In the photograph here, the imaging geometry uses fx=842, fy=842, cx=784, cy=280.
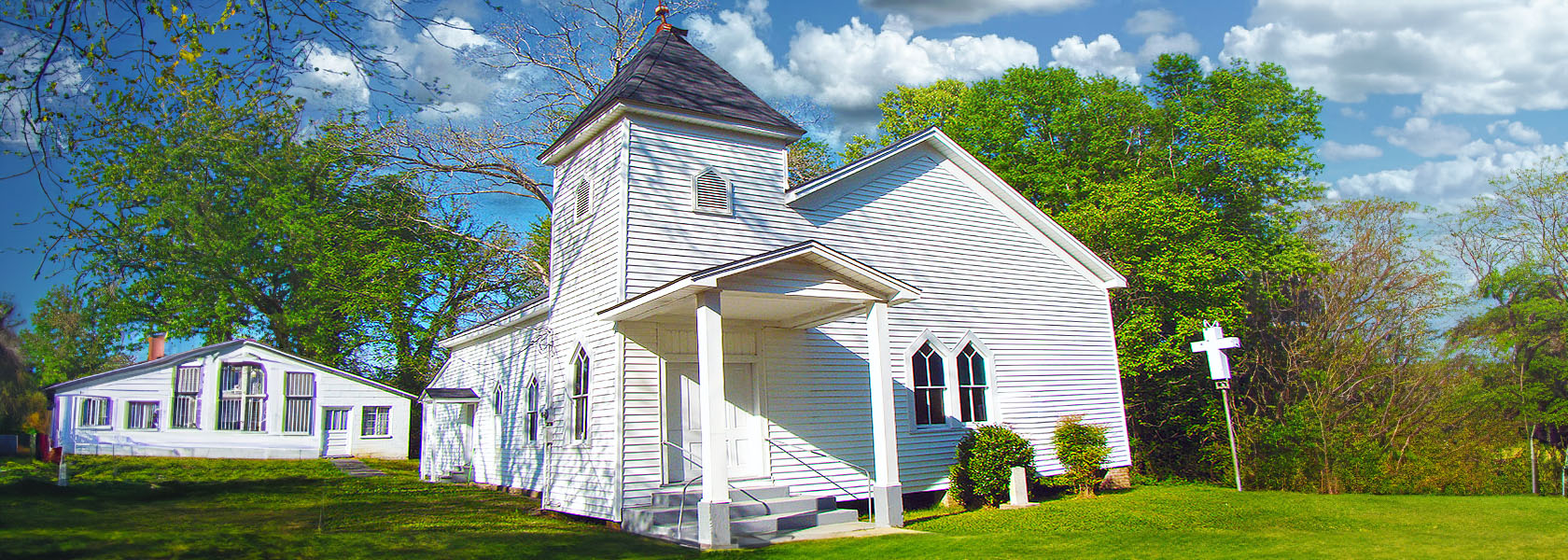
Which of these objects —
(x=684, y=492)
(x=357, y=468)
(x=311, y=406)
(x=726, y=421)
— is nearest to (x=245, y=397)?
(x=311, y=406)

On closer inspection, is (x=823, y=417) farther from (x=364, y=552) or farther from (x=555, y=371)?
(x=364, y=552)

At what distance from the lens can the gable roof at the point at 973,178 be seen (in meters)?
13.4

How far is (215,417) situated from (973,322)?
37.9ft

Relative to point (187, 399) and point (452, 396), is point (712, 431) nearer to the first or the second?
point (187, 399)

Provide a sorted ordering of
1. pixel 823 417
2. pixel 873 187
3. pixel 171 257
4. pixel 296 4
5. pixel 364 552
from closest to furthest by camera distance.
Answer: pixel 296 4
pixel 364 552
pixel 823 417
pixel 873 187
pixel 171 257

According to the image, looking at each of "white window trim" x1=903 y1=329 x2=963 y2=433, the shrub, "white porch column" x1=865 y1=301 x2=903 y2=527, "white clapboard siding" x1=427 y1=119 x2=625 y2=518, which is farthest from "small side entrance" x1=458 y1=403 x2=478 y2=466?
the shrub

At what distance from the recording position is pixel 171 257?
86.6 feet

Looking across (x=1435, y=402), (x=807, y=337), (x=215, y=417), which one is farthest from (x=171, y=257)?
(x=1435, y=402)

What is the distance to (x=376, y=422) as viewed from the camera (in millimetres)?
21984

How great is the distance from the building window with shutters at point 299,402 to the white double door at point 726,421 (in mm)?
6055

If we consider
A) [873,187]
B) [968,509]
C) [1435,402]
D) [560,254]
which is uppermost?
[873,187]

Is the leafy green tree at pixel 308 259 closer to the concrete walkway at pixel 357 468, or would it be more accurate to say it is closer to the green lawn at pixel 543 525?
the concrete walkway at pixel 357 468

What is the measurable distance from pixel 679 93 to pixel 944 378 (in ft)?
20.9

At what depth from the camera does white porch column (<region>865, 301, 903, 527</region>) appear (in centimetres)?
1036
